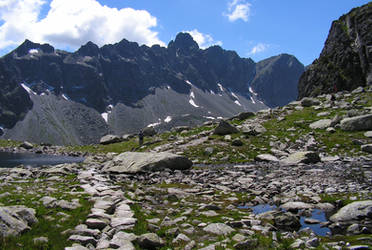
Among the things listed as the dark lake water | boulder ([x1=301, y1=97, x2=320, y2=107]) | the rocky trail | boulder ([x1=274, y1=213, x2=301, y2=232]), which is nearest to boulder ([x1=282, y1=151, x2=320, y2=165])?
the rocky trail

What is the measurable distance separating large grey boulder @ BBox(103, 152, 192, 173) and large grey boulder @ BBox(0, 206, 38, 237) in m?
18.6

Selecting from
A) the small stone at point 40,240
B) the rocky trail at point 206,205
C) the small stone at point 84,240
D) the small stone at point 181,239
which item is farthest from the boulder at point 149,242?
the small stone at point 40,240

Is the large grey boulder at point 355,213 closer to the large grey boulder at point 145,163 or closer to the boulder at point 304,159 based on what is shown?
the boulder at point 304,159

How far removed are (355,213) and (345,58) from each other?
103m

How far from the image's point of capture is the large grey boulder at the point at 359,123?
38969 millimetres

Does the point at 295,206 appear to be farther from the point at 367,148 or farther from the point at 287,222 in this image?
the point at 367,148

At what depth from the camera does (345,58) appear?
98.9 m

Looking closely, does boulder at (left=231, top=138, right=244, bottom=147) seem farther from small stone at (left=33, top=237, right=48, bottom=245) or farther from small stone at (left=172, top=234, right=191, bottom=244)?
small stone at (left=33, top=237, right=48, bottom=245)

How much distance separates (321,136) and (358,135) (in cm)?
458

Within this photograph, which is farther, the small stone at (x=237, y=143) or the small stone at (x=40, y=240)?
the small stone at (x=237, y=143)

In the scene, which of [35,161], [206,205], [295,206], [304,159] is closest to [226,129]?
[304,159]

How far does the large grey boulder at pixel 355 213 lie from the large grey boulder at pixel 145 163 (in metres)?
21.0

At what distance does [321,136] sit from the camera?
132ft

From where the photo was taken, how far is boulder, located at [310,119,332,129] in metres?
43.6
